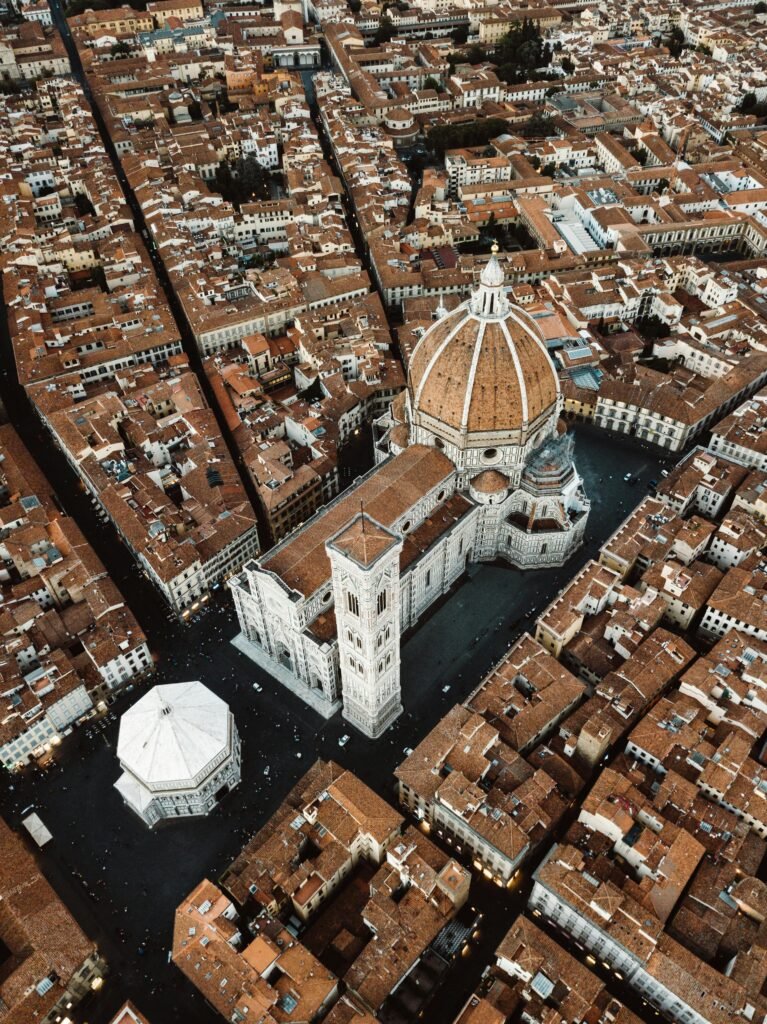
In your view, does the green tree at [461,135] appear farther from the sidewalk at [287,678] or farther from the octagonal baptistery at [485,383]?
the sidewalk at [287,678]

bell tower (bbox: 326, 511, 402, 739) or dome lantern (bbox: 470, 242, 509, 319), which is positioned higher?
dome lantern (bbox: 470, 242, 509, 319)

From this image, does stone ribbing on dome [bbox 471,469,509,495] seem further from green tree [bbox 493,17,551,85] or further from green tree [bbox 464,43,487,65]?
green tree [bbox 464,43,487,65]

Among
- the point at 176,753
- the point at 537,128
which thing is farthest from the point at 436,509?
the point at 537,128

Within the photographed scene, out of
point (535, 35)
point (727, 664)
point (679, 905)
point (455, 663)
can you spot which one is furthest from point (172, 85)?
point (679, 905)

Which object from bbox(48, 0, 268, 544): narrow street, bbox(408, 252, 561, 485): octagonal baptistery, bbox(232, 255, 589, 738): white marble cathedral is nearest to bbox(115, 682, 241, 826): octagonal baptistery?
bbox(232, 255, 589, 738): white marble cathedral

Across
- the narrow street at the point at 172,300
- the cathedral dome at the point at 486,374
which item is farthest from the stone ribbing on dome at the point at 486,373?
the narrow street at the point at 172,300

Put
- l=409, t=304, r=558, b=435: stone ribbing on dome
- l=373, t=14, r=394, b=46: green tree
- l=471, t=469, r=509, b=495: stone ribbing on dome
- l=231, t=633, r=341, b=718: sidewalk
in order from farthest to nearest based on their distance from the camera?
l=373, t=14, r=394, b=46: green tree → l=471, t=469, r=509, b=495: stone ribbing on dome → l=409, t=304, r=558, b=435: stone ribbing on dome → l=231, t=633, r=341, b=718: sidewalk

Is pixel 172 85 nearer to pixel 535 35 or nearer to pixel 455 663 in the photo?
pixel 535 35
